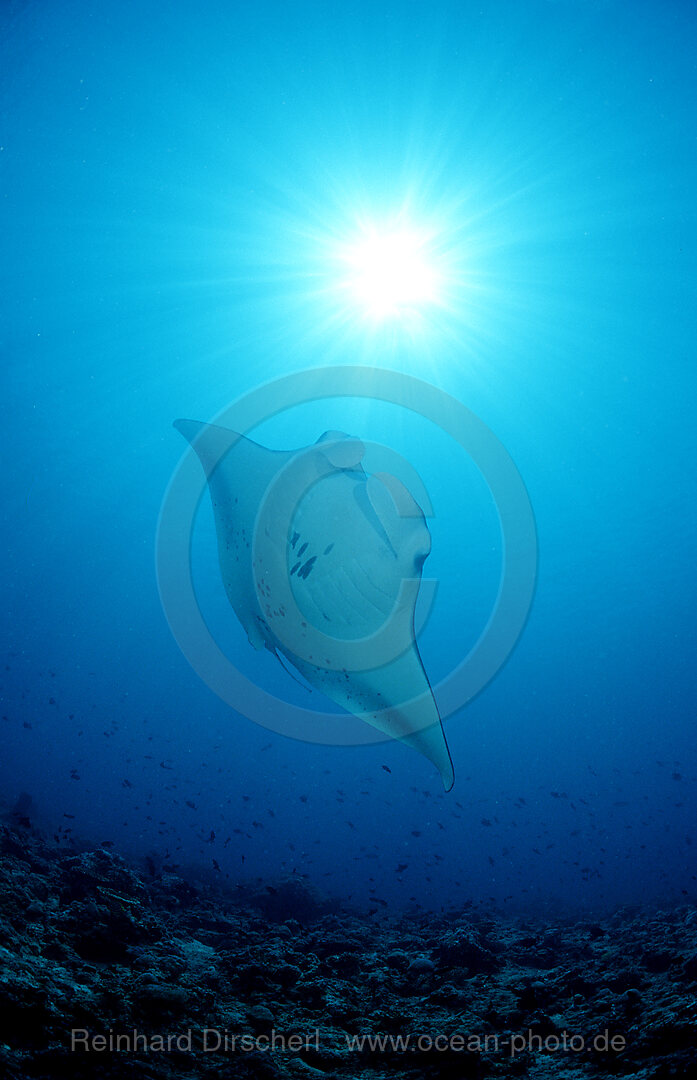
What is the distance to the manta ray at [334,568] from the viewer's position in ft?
8.43

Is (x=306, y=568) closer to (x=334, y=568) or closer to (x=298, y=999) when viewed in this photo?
(x=334, y=568)

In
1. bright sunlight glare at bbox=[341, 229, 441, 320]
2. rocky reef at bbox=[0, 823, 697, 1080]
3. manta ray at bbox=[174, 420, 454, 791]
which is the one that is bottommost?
rocky reef at bbox=[0, 823, 697, 1080]

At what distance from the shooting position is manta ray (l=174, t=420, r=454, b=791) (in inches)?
101

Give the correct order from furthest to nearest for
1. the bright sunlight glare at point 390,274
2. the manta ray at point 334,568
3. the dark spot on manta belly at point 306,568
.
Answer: the bright sunlight glare at point 390,274 < the dark spot on manta belly at point 306,568 < the manta ray at point 334,568

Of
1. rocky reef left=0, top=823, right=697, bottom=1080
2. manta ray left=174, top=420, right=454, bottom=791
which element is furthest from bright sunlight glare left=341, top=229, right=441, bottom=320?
rocky reef left=0, top=823, right=697, bottom=1080

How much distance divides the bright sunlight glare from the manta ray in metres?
9.49

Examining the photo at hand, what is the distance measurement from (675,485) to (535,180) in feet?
46.2

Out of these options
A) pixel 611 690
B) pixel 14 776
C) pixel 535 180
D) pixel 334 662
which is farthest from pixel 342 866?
pixel 535 180

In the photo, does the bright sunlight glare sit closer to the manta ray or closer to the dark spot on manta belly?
the manta ray

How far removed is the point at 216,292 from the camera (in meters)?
12.9

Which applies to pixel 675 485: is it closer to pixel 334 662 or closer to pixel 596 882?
pixel 596 882

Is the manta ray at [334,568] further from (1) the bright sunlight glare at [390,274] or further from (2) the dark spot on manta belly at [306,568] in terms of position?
(1) the bright sunlight glare at [390,274]

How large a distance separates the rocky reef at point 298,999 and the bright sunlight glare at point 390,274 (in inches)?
471

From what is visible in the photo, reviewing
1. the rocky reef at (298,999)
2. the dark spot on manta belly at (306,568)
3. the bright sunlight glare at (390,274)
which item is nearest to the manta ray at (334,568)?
the dark spot on manta belly at (306,568)
